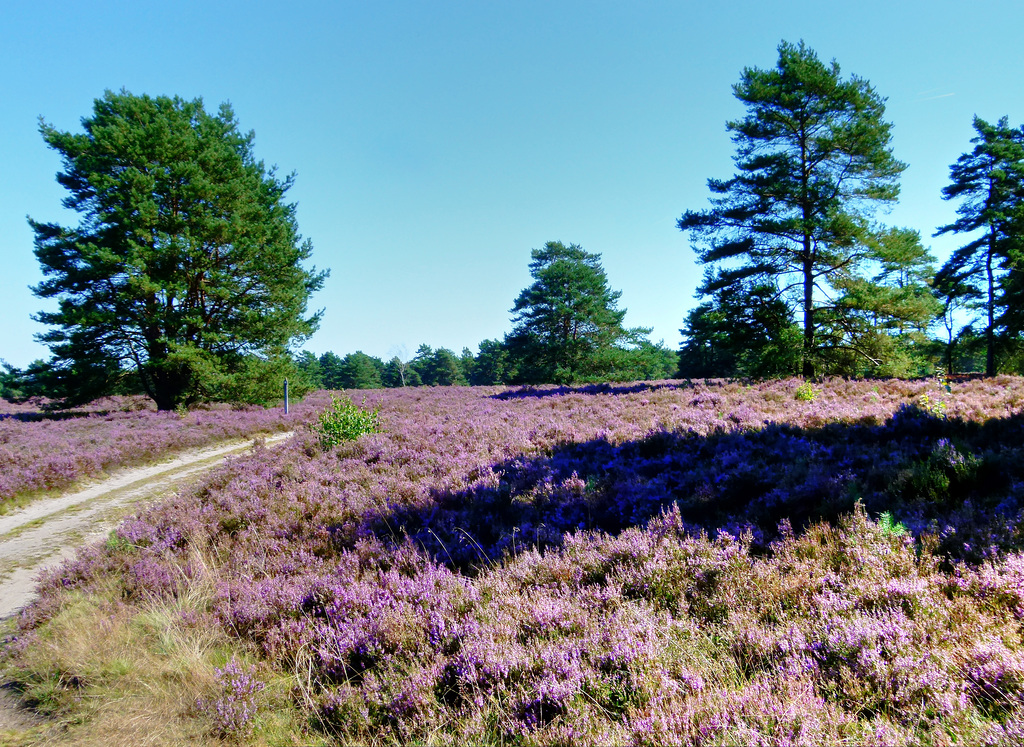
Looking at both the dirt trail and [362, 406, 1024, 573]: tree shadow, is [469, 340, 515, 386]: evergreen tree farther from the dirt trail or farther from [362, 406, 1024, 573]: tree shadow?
[362, 406, 1024, 573]: tree shadow

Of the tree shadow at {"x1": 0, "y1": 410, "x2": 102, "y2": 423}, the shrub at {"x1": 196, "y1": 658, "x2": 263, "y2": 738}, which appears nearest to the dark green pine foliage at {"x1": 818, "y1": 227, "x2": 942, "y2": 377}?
the shrub at {"x1": 196, "y1": 658, "x2": 263, "y2": 738}

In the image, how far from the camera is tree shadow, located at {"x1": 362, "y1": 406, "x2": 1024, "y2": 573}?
391 centimetres

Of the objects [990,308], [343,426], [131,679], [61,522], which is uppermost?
[990,308]

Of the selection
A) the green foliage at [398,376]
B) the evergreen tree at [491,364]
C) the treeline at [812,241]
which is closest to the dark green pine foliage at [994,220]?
the treeline at [812,241]

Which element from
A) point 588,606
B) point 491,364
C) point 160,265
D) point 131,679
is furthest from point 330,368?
point 588,606

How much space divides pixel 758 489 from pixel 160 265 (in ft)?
81.1

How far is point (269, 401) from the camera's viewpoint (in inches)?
914

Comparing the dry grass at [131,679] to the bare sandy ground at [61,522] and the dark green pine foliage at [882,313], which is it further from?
the dark green pine foliage at [882,313]

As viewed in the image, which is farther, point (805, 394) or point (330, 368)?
point (330, 368)

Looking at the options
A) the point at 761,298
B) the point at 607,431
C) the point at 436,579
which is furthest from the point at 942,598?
the point at 761,298

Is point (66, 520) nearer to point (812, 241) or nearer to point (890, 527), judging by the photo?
point (890, 527)

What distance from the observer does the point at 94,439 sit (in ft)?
45.6

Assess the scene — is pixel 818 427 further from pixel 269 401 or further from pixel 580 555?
pixel 269 401

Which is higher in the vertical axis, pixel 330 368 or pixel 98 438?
pixel 330 368
